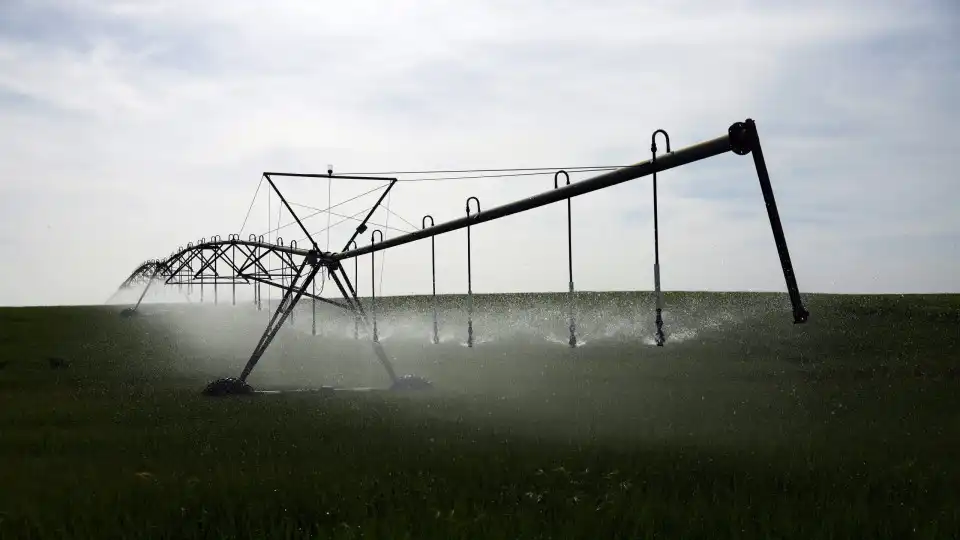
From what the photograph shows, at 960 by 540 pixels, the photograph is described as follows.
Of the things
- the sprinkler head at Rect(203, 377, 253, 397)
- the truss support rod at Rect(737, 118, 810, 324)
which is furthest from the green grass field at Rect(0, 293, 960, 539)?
the truss support rod at Rect(737, 118, 810, 324)

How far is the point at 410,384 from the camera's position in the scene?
31.8 m

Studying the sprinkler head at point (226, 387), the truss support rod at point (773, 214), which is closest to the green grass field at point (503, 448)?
the sprinkler head at point (226, 387)

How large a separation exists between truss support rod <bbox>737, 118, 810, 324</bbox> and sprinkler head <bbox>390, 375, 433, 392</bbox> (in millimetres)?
18804

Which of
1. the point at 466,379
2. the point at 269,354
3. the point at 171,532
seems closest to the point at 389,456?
the point at 171,532

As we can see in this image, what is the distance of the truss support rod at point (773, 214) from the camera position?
46.8 ft

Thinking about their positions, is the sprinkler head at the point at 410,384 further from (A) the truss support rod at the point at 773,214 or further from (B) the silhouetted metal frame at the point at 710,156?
(A) the truss support rod at the point at 773,214

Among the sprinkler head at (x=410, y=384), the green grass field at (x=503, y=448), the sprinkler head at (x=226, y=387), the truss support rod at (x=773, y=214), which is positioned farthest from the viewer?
the sprinkler head at (x=410, y=384)

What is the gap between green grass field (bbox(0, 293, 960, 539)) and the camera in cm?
1198

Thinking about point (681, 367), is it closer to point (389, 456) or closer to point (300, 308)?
point (389, 456)

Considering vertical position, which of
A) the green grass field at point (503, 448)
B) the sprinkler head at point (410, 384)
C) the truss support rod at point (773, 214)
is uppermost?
the truss support rod at point (773, 214)

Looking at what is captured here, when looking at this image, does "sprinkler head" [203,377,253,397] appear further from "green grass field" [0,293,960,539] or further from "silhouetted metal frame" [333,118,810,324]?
"silhouetted metal frame" [333,118,810,324]

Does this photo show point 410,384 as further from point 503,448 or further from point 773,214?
point 773,214

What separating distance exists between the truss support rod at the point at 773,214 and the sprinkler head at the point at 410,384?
61.7 ft

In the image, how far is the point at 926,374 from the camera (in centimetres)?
3388
